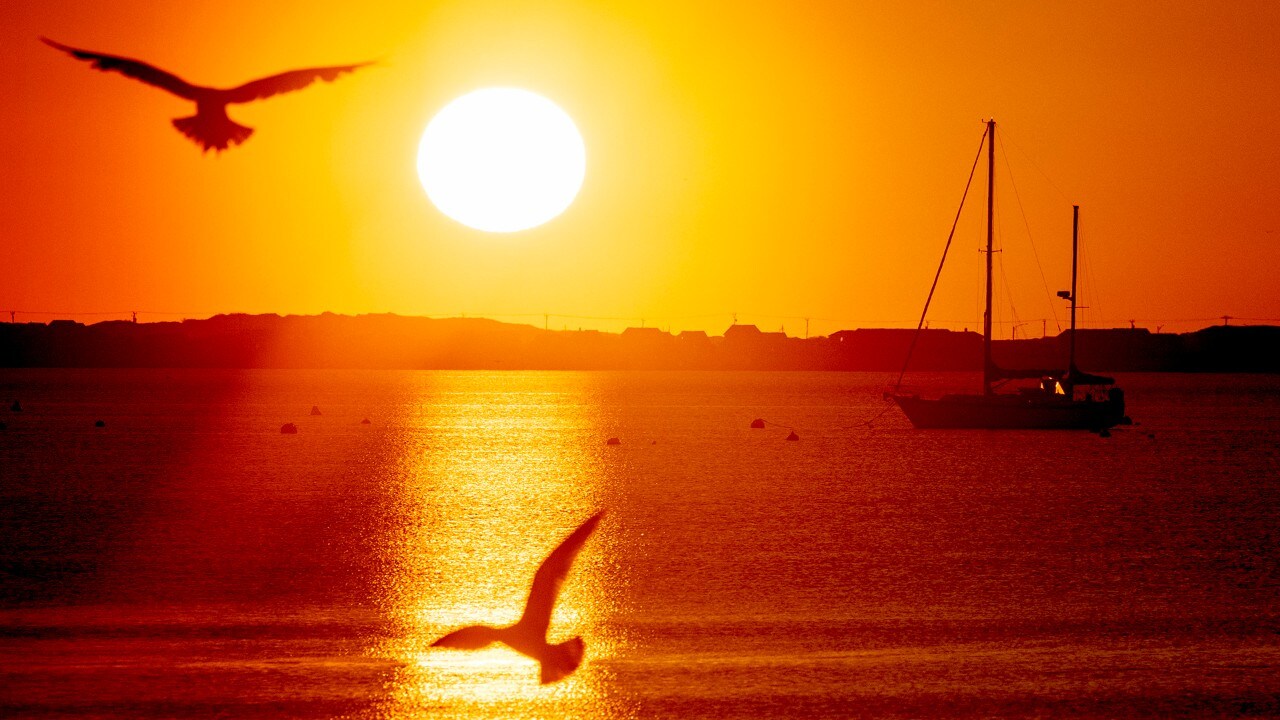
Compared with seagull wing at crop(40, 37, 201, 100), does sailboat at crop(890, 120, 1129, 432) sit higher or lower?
lower

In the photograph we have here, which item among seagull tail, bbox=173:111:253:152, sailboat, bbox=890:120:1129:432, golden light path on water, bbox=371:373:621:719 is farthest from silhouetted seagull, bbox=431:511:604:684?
sailboat, bbox=890:120:1129:432

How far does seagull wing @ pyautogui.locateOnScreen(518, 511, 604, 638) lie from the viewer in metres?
17.2

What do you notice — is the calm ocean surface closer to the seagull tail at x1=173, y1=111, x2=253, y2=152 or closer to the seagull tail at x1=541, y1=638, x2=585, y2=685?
the seagull tail at x1=541, y1=638, x2=585, y2=685

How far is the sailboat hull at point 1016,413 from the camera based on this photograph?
Answer: 65.1 meters

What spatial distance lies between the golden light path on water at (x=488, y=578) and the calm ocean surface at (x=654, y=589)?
75mm

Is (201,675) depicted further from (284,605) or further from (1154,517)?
(1154,517)

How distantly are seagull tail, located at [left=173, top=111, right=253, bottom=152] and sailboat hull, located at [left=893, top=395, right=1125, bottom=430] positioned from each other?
2162 inches

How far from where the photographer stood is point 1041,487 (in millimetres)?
40562

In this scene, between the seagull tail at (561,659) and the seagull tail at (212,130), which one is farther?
the seagull tail at (212,130)

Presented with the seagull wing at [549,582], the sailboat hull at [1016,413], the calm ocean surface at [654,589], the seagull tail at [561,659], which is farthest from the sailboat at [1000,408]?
the seagull tail at [561,659]

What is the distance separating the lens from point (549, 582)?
835 inches

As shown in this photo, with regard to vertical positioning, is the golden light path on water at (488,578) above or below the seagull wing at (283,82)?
below

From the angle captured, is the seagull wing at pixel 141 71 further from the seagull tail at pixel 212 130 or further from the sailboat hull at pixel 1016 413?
the sailboat hull at pixel 1016 413

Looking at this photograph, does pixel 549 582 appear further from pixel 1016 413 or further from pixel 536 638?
pixel 1016 413
